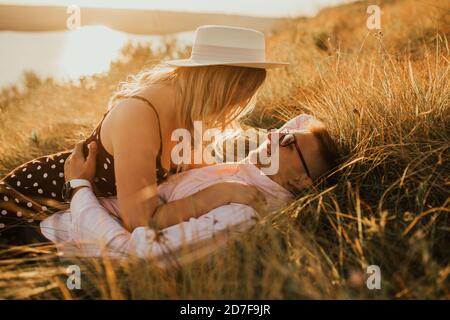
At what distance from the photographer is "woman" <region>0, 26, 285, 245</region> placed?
2664mm

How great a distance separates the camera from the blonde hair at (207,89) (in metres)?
2.86

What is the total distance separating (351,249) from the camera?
2381 mm

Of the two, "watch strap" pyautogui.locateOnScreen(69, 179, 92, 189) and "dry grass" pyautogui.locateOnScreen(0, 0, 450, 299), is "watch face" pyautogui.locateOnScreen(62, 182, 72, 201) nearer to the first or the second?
"watch strap" pyautogui.locateOnScreen(69, 179, 92, 189)

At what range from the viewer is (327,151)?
121 inches

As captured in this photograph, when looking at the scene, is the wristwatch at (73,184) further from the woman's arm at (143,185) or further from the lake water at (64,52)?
the lake water at (64,52)

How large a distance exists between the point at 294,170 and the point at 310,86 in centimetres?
183

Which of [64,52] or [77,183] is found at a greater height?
[64,52]

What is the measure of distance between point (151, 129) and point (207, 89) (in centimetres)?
39

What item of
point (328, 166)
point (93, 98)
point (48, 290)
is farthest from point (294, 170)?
point (93, 98)

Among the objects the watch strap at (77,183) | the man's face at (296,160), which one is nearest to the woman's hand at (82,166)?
the watch strap at (77,183)

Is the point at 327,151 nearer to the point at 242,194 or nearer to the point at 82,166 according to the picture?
the point at 242,194

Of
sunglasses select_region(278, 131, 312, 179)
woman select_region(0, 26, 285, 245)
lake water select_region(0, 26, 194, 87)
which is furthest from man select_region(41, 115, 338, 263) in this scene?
lake water select_region(0, 26, 194, 87)

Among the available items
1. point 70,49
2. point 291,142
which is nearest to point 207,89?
point 291,142
